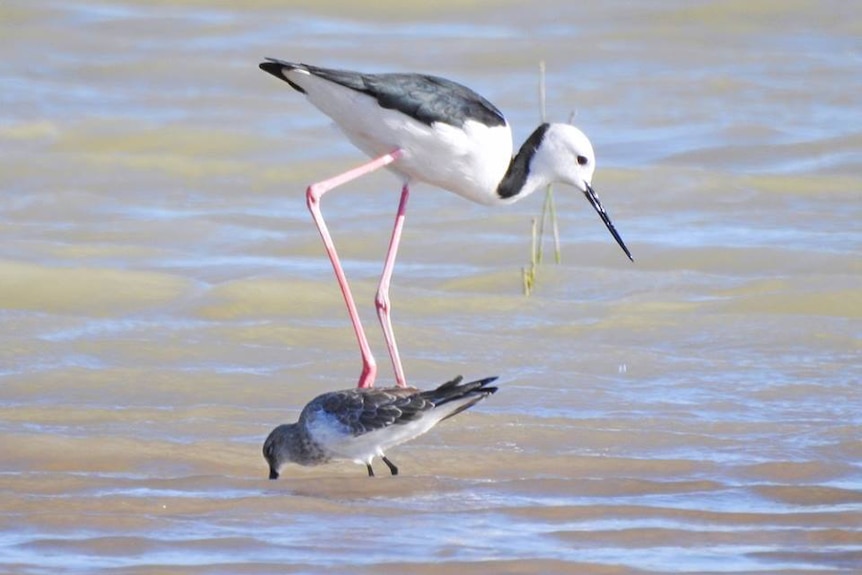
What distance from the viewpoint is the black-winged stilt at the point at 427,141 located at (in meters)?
7.16

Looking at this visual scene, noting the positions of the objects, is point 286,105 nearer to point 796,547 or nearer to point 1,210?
point 1,210

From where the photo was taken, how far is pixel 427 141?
23.9 ft

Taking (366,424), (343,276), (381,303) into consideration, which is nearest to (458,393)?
(366,424)

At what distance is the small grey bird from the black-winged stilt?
872 mm

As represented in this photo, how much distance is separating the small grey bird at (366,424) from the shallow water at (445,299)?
141 mm

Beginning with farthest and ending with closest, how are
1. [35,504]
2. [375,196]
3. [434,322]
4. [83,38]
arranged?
[83,38], [375,196], [434,322], [35,504]

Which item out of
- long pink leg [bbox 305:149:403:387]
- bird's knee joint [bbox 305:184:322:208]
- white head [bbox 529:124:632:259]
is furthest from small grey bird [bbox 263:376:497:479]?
white head [bbox 529:124:632:259]

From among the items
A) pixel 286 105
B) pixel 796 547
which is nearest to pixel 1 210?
pixel 286 105

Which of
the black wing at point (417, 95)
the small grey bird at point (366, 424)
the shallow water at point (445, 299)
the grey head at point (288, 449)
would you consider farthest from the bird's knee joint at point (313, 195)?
the grey head at point (288, 449)

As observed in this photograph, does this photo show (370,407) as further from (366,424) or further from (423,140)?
(423,140)

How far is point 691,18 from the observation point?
14680mm

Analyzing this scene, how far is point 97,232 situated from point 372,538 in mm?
5038

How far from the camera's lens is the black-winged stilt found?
716cm

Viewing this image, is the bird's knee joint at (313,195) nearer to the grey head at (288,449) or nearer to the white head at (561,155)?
the white head at (561,155)
